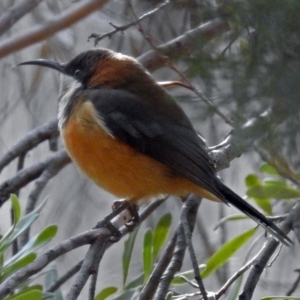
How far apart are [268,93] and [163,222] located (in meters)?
1.56

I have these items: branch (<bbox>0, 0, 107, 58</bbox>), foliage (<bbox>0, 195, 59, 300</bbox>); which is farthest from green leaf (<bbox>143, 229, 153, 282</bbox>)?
branch (<bbox>0, 0, 107, 58</bbox>)

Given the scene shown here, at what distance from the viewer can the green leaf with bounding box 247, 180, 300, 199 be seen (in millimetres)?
2816

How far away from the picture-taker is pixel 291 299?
8.38 feet

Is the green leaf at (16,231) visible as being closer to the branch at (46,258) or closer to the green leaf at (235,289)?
the branch at (46,258)

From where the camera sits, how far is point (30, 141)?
3.73m

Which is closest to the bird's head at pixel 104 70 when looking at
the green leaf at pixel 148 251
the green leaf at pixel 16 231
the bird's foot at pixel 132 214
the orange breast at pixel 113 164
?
the orange breast at pixel 113 164

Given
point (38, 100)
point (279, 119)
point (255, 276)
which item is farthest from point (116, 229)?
point (38, 100)

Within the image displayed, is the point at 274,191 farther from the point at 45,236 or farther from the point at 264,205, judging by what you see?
the point at 45,236

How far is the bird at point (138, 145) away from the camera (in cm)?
321

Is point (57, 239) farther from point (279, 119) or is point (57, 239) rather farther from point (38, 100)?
point (279, 119)

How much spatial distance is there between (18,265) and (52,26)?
4.90 feet

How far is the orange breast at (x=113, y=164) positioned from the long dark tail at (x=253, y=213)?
0.36 feet

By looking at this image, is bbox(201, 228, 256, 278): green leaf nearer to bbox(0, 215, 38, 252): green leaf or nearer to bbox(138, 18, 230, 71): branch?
bbox(0, 215, 38, 252): green leaf

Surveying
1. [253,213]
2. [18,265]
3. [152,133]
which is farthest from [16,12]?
[253,213]
